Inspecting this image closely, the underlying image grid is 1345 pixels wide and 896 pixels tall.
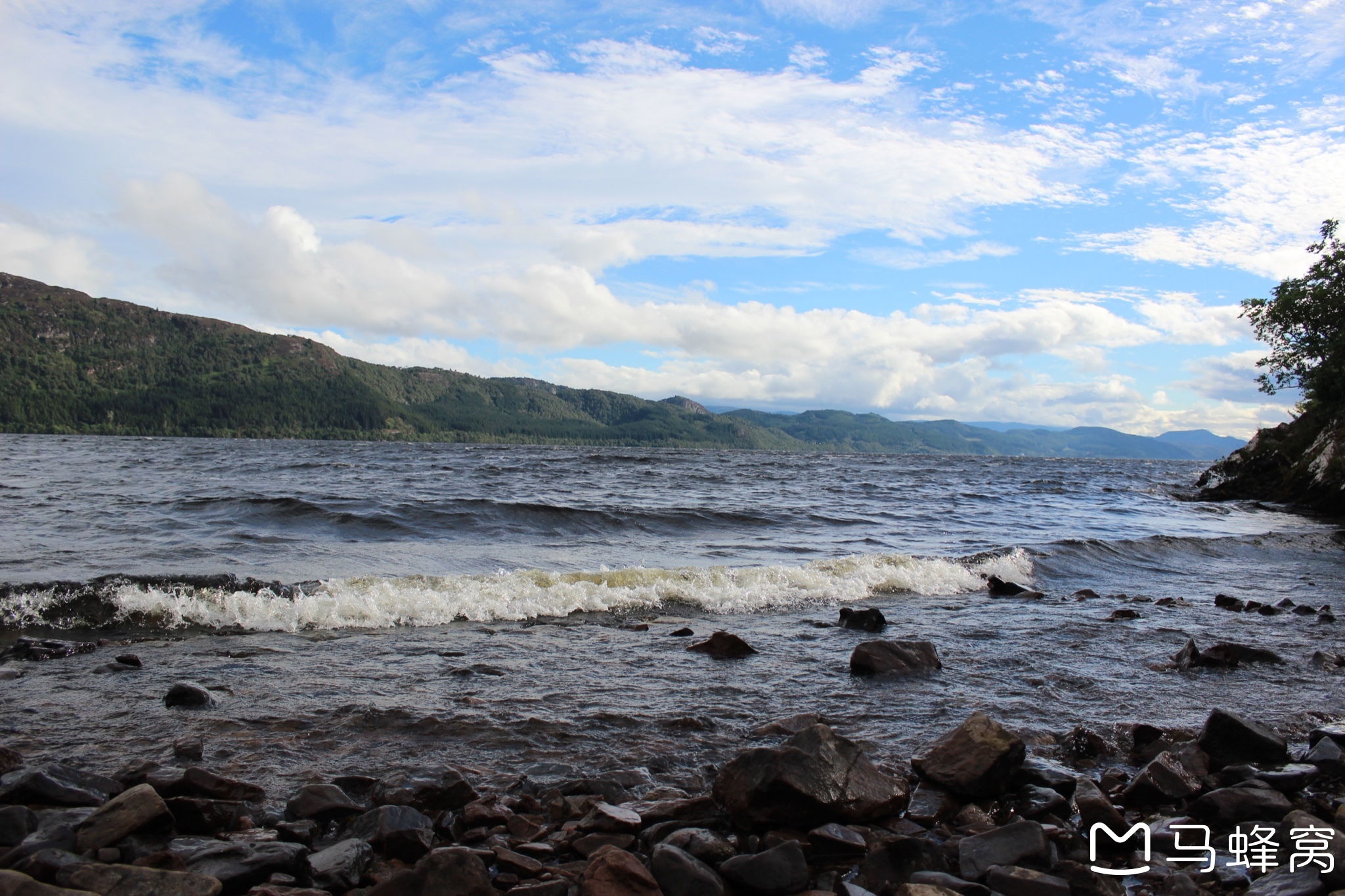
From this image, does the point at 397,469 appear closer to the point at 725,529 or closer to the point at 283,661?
the point at 725,529

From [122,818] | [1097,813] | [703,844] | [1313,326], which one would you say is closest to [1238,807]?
[1097,813]

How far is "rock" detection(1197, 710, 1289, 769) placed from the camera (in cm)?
569

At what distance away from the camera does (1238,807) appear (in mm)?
4855

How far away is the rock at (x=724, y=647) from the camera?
912cm

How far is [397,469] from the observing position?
176 ft

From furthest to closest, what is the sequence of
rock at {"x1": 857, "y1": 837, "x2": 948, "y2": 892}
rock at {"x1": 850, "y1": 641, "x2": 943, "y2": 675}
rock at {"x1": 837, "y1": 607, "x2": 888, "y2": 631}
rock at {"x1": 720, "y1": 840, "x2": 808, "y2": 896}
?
rock at {"x1": 837, "y1": 607, "x2": 888, "y2": 631} → rock at {"x1": 850, "y1": 641, "x2": 943, "y2": 675} → rock at {"x1": 857, "y1": 837, "x2": 948, "y2": 892} → rock at {"x1": 720, "y1": 840, "x2": 808, "y2": 896}

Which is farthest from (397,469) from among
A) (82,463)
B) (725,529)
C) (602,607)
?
(602,607)

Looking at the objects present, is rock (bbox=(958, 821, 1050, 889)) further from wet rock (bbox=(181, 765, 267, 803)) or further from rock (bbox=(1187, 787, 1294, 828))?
wet rock (bbox=(181, 765, 267, 803))

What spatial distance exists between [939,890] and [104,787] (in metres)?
5.39

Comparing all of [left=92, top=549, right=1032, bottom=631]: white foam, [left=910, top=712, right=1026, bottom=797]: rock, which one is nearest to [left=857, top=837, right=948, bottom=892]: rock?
[left=910, top=712, right=1026, bottom=797]: rock

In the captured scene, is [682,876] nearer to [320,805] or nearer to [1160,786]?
[320,805]

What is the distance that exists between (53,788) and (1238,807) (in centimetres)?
778

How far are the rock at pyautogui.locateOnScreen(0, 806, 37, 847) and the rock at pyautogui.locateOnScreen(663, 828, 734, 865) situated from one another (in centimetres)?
372

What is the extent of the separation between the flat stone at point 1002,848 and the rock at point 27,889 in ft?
14.9
